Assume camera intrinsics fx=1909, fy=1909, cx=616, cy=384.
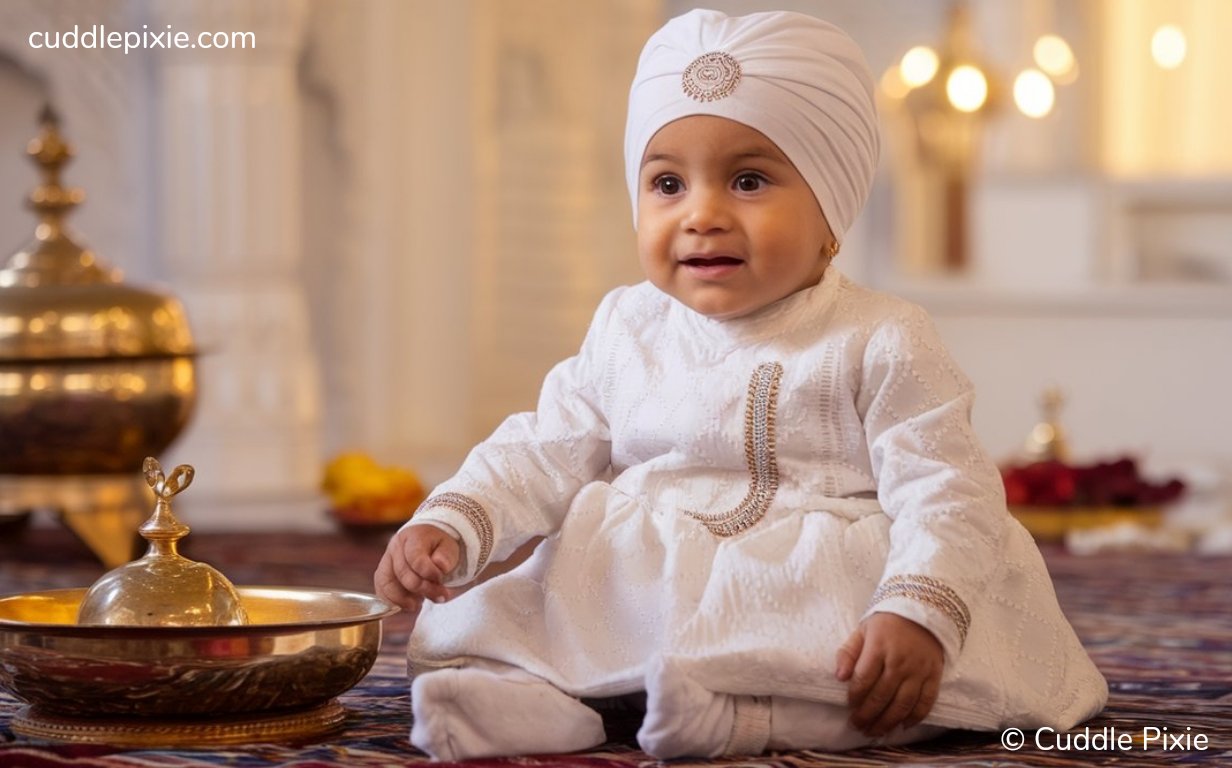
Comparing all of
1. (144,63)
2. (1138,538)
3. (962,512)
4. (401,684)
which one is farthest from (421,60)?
(962,512)

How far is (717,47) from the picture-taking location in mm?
1512

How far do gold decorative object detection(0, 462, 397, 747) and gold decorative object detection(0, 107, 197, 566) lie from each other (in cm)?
124

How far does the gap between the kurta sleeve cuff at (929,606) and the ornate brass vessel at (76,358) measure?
1.58 metres

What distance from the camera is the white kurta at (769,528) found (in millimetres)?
1411

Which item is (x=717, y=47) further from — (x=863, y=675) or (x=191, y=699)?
(x=191, y=699)

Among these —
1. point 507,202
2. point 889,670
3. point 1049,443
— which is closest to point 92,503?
point 889,670

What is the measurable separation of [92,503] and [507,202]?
3027 mm

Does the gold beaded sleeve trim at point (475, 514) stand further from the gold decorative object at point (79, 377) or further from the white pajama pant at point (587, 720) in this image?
the gold decorative object at point (79, 377)

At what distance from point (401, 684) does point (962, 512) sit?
1.93 ft

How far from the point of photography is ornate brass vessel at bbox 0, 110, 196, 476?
2.65 metres

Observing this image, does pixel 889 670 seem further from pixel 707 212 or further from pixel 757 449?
pixel 707 212

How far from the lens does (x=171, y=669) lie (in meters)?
1.36

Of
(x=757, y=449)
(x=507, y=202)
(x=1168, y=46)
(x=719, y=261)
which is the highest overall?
(x=1168, y=46)

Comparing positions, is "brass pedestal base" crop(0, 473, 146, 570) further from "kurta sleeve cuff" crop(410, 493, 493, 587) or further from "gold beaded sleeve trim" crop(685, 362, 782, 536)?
"gold beaded sleeve trim" crop(685, 362, 782, 536)
